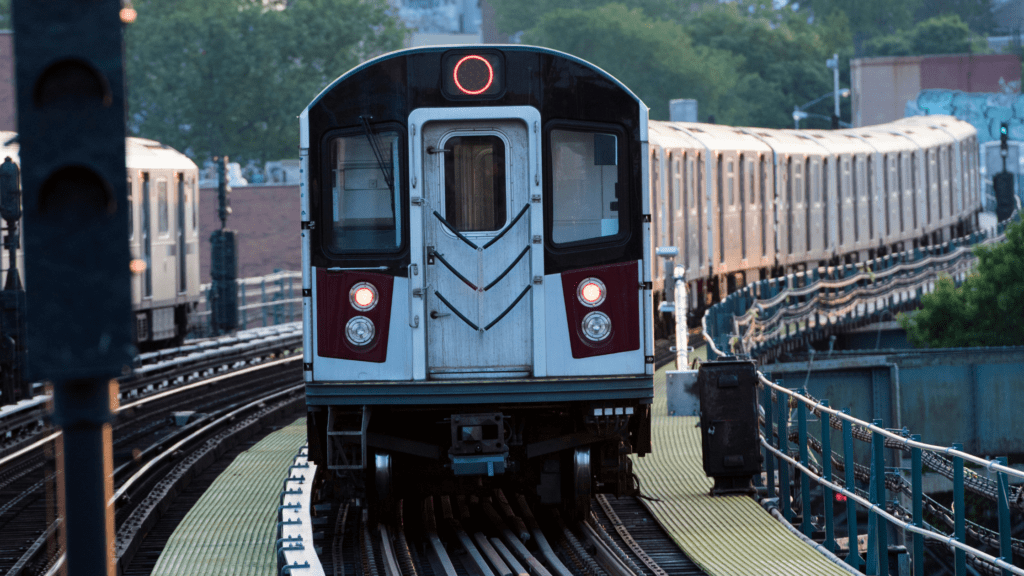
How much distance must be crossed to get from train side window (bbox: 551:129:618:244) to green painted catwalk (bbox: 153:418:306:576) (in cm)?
277

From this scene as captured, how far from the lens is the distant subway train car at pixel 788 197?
75.8ft

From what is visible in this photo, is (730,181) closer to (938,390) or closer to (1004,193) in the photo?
(938,390)

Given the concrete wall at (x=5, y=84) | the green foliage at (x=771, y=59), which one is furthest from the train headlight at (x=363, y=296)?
the green foliage at (x=771, y=59)

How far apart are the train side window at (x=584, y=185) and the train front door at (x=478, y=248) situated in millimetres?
206

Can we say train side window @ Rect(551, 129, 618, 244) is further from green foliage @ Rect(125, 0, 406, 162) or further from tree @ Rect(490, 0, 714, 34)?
tree @ Rect(490, 0, 714, 34)

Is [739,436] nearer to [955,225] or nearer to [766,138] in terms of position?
[766,138]

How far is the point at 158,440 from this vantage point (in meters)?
15.1

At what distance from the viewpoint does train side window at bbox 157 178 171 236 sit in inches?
897

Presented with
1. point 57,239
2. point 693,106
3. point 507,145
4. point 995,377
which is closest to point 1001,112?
point 693,106

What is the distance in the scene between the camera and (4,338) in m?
16.8

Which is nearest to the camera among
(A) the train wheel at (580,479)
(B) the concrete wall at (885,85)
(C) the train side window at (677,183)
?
(A) the train wheel at (580,479)

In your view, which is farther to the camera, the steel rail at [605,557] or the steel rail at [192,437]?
the steel rail at [192,437]

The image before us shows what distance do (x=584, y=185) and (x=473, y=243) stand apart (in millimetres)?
814

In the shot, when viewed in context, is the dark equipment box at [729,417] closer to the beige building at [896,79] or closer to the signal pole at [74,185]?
the signal pole at [74,185]
